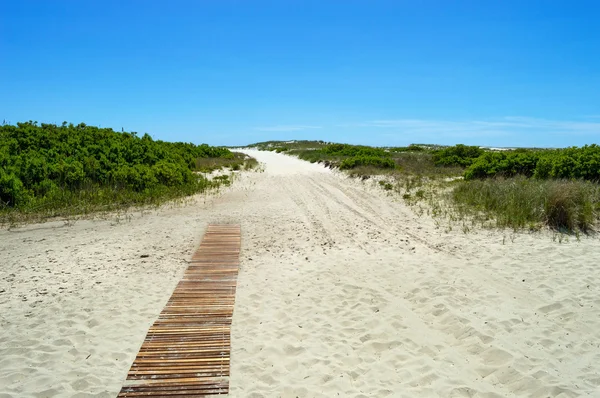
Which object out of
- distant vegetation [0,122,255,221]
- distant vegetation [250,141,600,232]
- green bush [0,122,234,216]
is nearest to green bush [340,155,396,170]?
distant vegetation [250,141,600,232]

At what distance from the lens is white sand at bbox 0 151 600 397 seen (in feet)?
13.9

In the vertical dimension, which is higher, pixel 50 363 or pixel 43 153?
pixel 43 153

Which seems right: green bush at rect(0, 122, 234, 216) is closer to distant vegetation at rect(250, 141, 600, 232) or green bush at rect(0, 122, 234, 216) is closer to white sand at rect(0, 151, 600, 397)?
white sand at rect(0, 151, 600, 397)


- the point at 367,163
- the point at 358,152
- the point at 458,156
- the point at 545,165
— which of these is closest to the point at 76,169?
the point at 367,163

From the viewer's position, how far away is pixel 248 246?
8953mm

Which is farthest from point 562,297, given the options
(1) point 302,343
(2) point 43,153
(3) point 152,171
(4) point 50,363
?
(2) point 43,153

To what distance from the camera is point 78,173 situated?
14.0 meters

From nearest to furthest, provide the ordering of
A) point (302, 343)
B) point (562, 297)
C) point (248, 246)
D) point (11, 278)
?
point (302, 343) < point (562, 297) < point (11, 278) < point (248, 246)

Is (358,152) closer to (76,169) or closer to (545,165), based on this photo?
(545,165)

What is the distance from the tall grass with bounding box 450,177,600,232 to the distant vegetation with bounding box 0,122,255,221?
393 inches

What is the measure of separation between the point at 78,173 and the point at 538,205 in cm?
1399

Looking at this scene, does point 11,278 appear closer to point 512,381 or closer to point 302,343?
point 302,343

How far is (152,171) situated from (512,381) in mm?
14285

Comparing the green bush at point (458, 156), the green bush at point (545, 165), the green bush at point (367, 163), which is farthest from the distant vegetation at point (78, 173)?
the green bush at point (458, 156)
